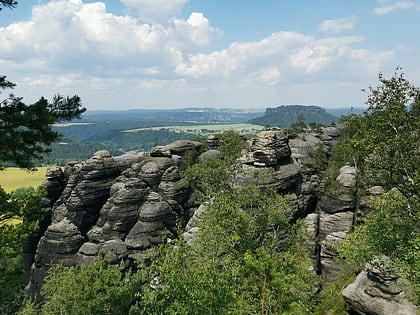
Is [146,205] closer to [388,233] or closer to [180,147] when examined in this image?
[180,147]

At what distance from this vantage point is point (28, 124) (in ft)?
47.2

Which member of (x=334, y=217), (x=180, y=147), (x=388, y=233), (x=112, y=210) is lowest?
(x=112, y=210)

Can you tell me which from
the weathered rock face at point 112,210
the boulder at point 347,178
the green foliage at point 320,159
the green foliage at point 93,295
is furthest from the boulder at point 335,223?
the green foliage at point 93,295

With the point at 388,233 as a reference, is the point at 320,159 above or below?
below

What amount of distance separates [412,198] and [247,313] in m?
14.2

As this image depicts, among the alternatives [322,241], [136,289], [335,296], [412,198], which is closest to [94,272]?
[136,289]

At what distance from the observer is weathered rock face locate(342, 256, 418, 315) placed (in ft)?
66.7

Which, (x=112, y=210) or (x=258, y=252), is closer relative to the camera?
(x=258, y=252)

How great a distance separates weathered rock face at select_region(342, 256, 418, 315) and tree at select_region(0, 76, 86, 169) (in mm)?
20850

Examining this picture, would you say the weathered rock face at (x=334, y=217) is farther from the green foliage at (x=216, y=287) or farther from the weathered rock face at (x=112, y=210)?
the green foliage at (x=216, y=287)

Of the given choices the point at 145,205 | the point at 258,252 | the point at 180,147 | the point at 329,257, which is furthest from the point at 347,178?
the point at 180,147

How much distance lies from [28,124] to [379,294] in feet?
78.0

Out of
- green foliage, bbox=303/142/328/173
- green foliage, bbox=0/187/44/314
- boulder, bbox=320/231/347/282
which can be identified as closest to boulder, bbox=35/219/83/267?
green foliage, bbox=0/187/44/314

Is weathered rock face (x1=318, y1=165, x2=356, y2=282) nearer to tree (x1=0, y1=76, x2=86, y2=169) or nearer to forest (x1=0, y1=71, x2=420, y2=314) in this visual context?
forest (x1=0, y1=71, x2=420, y2=314)
